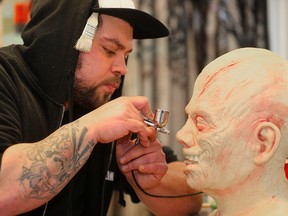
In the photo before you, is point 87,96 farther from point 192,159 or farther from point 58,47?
point 192,159

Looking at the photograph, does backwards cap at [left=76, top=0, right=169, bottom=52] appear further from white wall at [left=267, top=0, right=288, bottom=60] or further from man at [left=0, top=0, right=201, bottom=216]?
white wall at [left=267, top=0, right=288, bottom=60]

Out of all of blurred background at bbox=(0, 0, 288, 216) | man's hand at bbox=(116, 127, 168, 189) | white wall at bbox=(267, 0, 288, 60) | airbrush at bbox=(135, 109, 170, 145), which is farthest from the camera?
white wall at bbox=(267, 0, 288, 60)

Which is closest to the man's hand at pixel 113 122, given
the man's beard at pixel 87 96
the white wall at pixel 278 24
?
the man's beard at pixel 87 96

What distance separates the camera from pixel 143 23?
1751 millimetres

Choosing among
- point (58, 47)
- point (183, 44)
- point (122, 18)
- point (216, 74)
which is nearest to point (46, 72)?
point (58, 47)

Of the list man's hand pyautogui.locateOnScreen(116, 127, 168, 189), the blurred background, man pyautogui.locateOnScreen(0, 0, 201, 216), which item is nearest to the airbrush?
man pyautogui.locateOnScreen(0, 0, 201, 216)

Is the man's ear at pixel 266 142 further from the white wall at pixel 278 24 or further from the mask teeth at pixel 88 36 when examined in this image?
the white wall at pixel 278 24

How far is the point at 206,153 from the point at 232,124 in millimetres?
98

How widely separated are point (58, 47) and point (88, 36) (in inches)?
4.3

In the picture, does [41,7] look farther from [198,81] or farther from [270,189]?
[270,189]

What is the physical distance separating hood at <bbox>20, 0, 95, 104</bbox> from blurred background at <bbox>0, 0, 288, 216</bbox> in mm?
1205

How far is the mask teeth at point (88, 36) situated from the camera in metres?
1.58

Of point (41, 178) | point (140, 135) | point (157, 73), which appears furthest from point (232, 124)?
point (157, 73)

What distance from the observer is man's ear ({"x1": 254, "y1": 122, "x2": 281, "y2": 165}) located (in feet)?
3.55
